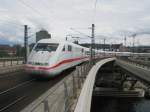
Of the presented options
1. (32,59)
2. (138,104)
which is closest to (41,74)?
(32,59)

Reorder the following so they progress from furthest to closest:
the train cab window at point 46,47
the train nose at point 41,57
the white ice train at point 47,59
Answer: the train cab window at point 46,47 < the train nose at point 41,57 < the white ice train at point 47,59

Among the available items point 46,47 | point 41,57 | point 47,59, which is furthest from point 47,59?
point 46,47

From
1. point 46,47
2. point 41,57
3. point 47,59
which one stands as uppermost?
point 46,47

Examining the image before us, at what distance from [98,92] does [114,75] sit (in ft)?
66.7

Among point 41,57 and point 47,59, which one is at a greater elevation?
point 41,57

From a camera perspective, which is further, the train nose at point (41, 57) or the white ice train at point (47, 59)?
the train nose at point (41, 57)

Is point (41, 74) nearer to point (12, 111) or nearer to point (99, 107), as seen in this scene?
point (12, 111)

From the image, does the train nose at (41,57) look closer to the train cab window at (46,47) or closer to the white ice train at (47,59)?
the white ice train at (47,59)

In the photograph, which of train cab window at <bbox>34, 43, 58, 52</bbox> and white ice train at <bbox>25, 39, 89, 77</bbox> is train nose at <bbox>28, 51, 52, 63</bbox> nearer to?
white ice train at <bbox>25, 39, 89, 77</bbox>

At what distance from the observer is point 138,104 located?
1587 inches

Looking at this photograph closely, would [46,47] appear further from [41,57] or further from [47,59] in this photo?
[47,59]

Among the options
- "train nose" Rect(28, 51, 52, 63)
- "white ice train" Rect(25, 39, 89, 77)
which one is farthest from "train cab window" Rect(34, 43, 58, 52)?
"train nose" Rect(28, 51, 52, 63)

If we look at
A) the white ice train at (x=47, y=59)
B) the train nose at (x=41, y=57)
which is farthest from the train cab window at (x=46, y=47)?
the train nose at (x=41, y=57)

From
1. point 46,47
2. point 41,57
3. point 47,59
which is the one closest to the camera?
point 47,59
